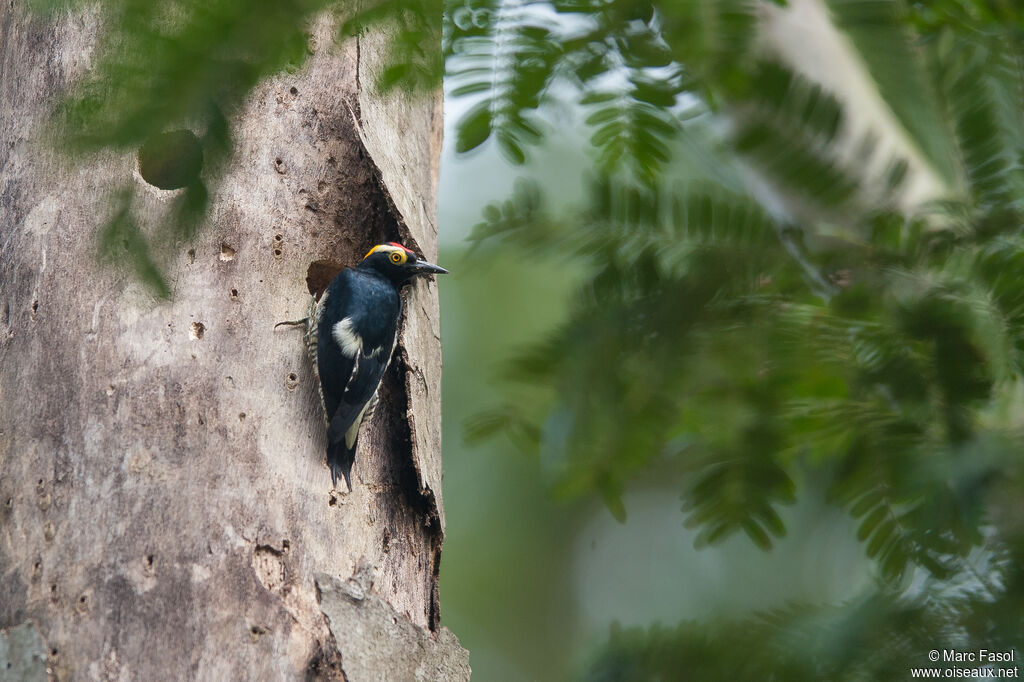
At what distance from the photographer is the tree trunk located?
2.28 meters

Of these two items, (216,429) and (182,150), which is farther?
(216,429)

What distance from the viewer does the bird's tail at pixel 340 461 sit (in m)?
2.68

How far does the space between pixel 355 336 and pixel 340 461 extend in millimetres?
519

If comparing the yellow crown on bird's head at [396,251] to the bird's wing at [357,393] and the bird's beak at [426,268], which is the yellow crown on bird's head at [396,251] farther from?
the bird's wing at [357,393]

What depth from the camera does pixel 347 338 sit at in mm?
3043

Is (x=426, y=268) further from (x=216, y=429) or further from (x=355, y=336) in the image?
(x=216, y=429)

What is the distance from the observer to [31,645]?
7.29 ft

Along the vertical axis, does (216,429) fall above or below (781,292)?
below

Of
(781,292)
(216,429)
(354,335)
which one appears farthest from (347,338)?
(781,292)

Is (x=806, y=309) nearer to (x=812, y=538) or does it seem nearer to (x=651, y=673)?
(x=812, y=538)

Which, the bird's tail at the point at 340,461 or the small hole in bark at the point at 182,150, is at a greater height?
the small hole in bark at the point at 182,150

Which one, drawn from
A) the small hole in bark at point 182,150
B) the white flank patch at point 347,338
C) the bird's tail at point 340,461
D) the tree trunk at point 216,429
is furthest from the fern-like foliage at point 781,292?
the white flank patch at point 347,338

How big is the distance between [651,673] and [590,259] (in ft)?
2.06

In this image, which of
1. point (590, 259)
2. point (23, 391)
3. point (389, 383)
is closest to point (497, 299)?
point (389, 383)
